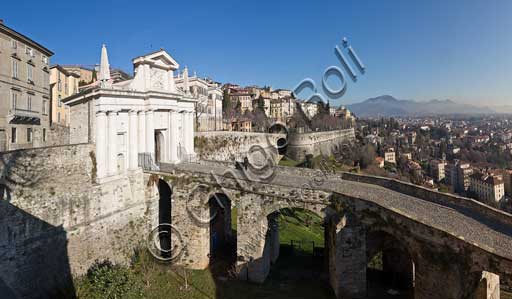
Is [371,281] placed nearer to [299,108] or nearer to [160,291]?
[160,291]

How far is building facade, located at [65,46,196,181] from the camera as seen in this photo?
52.1 feet

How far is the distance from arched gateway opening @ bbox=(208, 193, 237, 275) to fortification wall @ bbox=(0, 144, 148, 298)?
457 centimetres

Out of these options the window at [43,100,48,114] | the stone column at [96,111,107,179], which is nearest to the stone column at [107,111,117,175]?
the stone column at [96,111,107,179]

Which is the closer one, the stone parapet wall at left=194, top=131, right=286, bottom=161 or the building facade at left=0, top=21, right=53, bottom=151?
the building facade at left=0, top=21, right=53, bottom=151

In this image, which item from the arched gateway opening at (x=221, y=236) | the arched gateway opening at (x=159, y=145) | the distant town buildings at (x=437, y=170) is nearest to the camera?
the arched gateway opening at (x=221, y=236)

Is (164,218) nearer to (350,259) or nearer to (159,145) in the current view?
(159,145)

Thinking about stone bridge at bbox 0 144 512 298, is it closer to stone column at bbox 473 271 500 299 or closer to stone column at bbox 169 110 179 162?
stone column at bbox 473 271 500 299

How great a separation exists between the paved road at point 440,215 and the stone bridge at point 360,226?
0.03 m

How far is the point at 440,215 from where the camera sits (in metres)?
10.7

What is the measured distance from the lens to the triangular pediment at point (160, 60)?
18156 millimetres

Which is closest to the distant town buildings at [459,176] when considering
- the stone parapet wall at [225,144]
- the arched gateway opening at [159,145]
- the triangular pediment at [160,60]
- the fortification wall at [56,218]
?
the stone parapet wall at [225,144]

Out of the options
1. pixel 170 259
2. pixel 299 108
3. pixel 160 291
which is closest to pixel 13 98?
pixel 170 259

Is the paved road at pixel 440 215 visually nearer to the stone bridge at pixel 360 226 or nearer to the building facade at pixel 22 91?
the stone bridge at pixel 360 226

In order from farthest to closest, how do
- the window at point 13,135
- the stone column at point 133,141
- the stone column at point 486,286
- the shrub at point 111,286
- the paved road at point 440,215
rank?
the window at point 13,135 → the stone column at point 133,141 → the shrub at point 111,286 → the paved road at point 440,215 → the stone column at point 486,286
